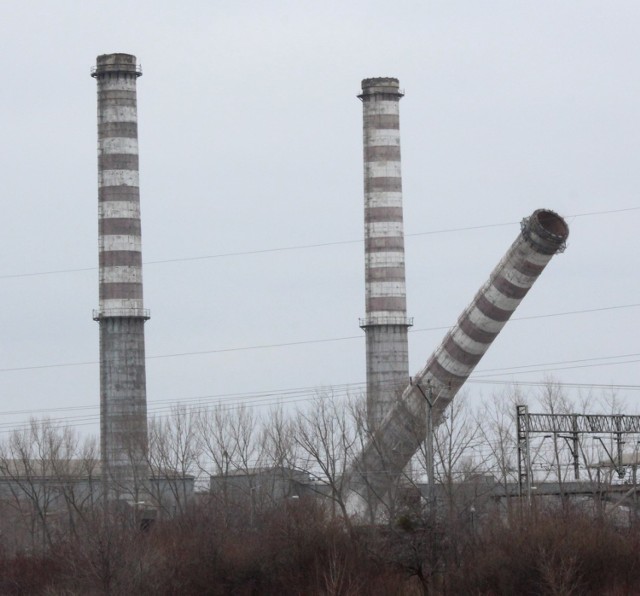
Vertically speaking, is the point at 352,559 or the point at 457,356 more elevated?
the point at 457,356

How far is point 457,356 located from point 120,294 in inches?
389

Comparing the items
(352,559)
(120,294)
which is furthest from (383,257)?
(352,559)

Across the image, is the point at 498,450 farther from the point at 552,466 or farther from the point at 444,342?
the point at 444,342

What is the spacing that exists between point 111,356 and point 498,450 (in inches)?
398

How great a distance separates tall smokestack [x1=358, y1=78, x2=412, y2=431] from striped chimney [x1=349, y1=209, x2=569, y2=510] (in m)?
4.83

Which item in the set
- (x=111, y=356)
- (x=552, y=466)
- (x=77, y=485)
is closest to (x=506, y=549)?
(x=552, y=466)

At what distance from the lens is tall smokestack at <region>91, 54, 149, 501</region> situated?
40.6 metres

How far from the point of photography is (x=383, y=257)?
42062 mm

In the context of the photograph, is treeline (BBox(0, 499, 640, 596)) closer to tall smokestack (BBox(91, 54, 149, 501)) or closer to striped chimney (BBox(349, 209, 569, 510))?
striped chimney (BBox(349, 209, 569, 510))

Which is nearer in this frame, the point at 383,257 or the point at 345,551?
the point at 345,551

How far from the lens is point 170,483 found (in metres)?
40.7

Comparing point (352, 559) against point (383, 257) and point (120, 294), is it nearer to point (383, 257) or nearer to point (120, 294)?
point (120, 294)

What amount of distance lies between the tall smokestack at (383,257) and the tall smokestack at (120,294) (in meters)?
5.98

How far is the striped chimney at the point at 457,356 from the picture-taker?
3306 cm
